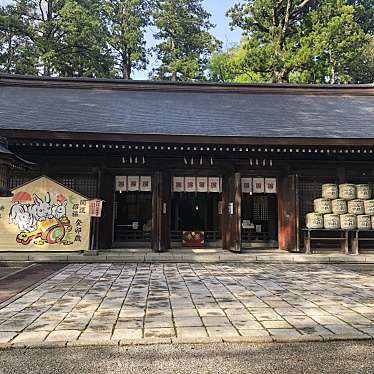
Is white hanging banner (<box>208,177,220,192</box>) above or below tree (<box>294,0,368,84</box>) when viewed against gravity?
below

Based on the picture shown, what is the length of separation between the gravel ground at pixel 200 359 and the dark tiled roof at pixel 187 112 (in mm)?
7477

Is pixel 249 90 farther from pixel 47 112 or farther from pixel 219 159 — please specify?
pixel 47 112

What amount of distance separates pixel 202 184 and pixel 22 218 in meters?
5.59

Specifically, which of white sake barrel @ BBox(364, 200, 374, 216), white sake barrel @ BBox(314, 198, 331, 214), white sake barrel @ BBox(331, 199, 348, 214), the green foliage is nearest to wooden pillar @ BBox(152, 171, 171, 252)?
white sake barrel @ BBox(314, 198, 331, 214)

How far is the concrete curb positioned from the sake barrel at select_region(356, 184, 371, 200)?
7.83 metres

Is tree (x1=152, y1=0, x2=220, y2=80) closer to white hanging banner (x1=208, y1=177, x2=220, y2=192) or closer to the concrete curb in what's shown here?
white hanging banner (x1=208, y1=177, x2=220, y2=192)

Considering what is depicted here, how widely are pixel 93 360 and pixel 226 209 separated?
8.36m

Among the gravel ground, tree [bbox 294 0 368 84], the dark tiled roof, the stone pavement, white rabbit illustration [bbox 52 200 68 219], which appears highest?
tree [bbox 294 0 368 84]

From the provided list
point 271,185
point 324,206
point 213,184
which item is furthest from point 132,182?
point 324,206

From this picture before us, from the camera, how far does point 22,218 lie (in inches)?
405

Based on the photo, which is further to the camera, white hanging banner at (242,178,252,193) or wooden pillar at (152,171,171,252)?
white hanging banner at (242,178,252,193)

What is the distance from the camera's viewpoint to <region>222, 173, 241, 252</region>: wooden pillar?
10883 mm

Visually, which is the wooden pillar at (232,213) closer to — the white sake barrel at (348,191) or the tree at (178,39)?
the white sake barrel at (348,191)

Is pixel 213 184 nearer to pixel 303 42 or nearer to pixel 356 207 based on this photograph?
pixel 356 207
